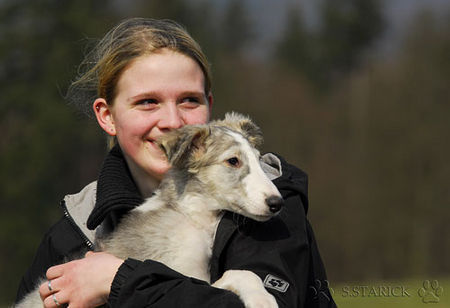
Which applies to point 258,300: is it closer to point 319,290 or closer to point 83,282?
point 319,290

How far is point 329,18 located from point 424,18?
63.1 feet

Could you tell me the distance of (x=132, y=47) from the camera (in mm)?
5113

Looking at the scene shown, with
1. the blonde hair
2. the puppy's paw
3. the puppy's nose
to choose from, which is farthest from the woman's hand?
the blonde hair

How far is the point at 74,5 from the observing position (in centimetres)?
3991

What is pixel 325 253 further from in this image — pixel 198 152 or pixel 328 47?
pixel 198 152

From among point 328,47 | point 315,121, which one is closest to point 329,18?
point 328,47

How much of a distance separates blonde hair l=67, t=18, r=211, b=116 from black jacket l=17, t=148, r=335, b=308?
80 centimetres

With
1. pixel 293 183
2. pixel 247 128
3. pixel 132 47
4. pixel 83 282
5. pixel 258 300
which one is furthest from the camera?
pixel 247 128

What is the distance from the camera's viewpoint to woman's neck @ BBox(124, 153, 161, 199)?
5301 millimetres

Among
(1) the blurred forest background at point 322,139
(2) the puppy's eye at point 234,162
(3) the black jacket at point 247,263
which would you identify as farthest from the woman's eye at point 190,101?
(1) the blurred forest background at point 322,139

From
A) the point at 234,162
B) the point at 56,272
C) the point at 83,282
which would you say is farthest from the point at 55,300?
the point at 234,162

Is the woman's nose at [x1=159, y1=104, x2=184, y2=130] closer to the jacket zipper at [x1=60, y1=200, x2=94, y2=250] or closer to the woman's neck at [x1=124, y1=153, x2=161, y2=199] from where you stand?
the woman's neck at [x1=124, y1=153, x2=161, y2=199]

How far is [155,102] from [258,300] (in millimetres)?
1784

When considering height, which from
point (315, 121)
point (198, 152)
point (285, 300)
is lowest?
point (315, 121)
